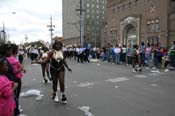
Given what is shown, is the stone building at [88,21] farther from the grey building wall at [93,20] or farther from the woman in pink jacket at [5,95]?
the woman in pink jacket at [5,95]

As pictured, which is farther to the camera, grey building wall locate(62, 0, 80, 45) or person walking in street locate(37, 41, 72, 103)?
grey building wall locate(62, 0, 80, 45)

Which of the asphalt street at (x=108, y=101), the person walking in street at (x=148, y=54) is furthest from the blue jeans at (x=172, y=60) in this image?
the asphalt street at (x=108, y=101)

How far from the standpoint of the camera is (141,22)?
76.9 meters

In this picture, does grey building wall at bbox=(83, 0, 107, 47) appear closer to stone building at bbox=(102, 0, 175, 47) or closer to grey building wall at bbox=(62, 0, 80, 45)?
grey building wall at bbox=(62, 0, 80, 45)

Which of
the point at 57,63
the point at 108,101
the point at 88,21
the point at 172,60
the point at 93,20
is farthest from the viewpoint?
the point at 93,20

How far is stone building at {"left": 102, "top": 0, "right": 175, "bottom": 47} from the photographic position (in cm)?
6800

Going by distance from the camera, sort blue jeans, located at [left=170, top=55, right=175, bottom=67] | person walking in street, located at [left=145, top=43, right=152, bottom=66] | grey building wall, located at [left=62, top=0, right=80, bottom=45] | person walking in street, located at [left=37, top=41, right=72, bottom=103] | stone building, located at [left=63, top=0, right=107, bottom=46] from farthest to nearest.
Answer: stone building, located at [left=63, top=0, right=107, bottom=46]
grey building wall, located at [left=62, top=0, right=80, bottom=45]
person walking in street, located at [left=145, top=43, right=152, bottom=66]
blue jeans, located at [left=170, top=55, right=175, bottom=67]
person walking in street, located at [left=37, top=41, right=72, bottom=103]

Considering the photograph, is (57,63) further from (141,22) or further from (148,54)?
(141,22)

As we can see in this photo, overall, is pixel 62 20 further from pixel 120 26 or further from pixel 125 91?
pixel 125 91

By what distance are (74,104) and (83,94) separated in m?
1.72

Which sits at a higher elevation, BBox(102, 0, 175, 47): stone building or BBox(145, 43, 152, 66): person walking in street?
BBox(102, 0, 175, 47): stone building

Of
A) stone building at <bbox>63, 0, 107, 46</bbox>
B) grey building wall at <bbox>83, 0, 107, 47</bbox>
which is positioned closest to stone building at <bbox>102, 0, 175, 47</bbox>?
stone building at <bbox>63, 0, 107, 46</bbox>

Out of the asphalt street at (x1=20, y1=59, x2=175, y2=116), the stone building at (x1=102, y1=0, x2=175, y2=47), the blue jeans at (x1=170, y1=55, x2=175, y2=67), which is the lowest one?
the asphalt street at (x1=20, y1=59, x2=175, y2=116)

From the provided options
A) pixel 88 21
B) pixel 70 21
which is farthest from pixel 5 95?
pixel 88 21
